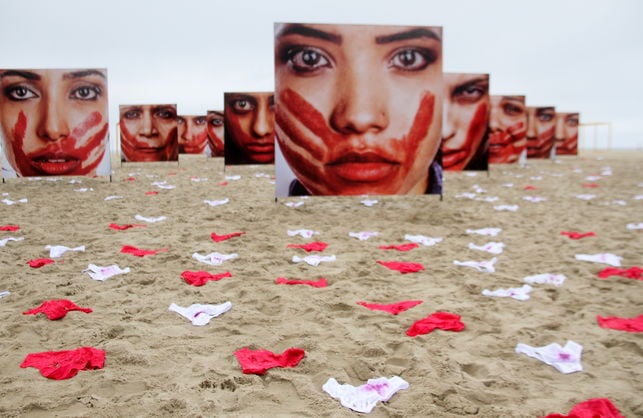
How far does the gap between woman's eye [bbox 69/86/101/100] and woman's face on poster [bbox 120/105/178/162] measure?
5573 mm

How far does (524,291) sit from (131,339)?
2.34 m

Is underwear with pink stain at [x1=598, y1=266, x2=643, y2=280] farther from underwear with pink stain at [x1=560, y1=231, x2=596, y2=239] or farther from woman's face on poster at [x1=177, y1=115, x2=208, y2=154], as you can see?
woman's face on poster at [x1=177, y1=115, x2=208, y2=154]

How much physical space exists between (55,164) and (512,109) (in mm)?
10490

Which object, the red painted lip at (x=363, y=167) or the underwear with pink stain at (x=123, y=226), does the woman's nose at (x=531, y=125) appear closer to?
the red painted lip at (x=363, y=167)

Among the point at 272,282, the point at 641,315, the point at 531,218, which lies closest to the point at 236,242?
the point at 272,282

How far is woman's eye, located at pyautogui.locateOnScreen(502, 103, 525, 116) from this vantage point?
1191cm

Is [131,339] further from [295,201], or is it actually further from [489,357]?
[295,201]

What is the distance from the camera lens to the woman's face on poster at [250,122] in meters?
11.4

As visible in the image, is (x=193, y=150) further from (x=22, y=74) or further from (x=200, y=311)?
(x=200, y=311)

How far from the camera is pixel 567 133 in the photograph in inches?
690

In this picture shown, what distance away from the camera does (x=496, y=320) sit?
253 centimetres

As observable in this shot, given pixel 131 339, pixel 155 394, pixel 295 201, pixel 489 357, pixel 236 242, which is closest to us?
pixel 155 394

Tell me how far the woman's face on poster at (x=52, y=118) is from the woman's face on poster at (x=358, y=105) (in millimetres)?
4561

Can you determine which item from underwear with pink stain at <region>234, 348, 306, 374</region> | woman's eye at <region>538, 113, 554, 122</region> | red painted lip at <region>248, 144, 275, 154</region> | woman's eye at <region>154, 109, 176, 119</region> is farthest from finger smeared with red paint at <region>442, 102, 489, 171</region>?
woman's eye at <region>154, 109, 176, 119</region>
